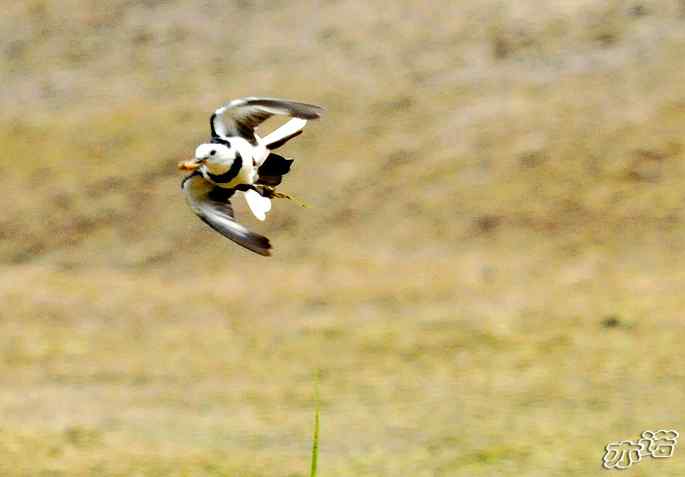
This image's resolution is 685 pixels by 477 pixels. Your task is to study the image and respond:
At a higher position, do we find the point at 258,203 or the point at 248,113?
the point at 248,113

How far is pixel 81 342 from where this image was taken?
14.0 meters

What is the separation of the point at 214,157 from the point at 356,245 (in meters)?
12.4

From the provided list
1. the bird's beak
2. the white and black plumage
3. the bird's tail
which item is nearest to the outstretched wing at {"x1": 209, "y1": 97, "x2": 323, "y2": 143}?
the white and black plumage

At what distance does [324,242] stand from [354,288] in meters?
1.42

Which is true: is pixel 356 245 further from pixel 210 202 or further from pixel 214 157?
pixel 214 157

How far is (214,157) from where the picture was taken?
3.57m

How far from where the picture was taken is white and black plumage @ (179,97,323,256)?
11.7 ft

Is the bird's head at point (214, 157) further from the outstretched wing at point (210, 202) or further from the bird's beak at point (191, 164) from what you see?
the outstretched wing at point (210, 202)

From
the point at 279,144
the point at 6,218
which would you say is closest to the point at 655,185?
the point at 6,218

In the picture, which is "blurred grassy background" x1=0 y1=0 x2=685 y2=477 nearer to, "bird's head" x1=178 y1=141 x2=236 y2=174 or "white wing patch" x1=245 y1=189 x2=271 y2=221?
"white wing patch" x1=245 y1=189 x2=271 y2=221

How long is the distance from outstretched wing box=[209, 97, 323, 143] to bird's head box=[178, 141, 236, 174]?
0.15m

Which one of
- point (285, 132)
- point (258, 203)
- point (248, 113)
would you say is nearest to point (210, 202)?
point (258, 203)

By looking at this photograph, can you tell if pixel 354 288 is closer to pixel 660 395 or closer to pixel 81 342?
pixel 81 342

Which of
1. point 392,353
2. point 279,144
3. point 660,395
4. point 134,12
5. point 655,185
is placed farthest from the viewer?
point 134,12
